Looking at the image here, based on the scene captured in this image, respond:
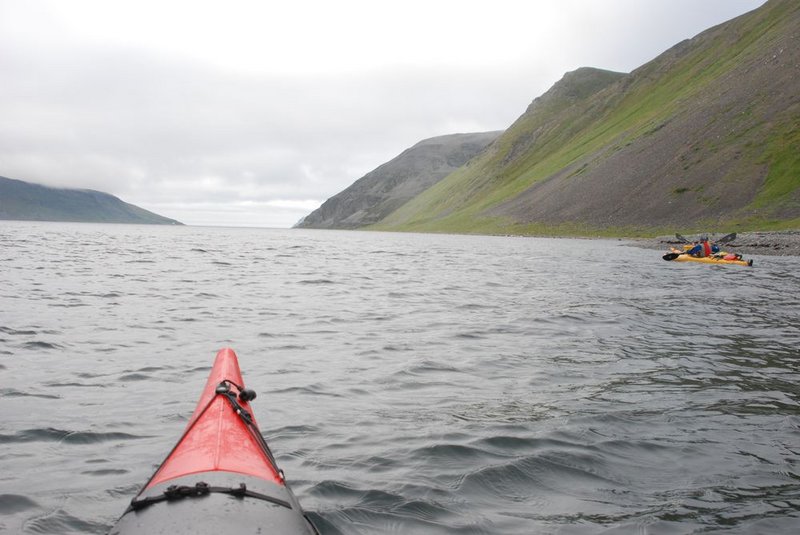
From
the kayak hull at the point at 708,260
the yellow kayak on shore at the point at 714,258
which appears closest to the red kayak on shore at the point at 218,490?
the yellow kayak on shore at the point at 714,258

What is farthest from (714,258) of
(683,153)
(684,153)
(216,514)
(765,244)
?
(683,153)

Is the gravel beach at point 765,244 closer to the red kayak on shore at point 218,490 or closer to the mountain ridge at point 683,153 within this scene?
the mountain ridge at point 683,153

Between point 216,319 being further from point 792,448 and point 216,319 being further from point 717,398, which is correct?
point 792,448

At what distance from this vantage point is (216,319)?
18188mm

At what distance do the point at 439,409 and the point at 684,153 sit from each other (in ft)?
366

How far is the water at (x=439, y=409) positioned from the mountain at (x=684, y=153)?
75.1m

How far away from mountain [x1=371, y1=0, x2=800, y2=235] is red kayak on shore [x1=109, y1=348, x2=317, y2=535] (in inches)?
3382

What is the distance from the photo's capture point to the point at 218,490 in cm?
452

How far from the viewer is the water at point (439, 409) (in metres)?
6.47

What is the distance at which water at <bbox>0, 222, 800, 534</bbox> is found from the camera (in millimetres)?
6469

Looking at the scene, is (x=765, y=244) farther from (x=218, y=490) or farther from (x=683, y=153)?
(x=218, y=490)

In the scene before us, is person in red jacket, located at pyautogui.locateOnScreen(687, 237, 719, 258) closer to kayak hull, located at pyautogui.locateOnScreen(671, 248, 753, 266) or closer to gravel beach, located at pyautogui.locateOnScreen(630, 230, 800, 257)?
kayak hull, located at pyautogui.locateOnScreen(671, 248, 753, 266)

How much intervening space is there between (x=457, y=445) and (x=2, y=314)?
15577 millimetres

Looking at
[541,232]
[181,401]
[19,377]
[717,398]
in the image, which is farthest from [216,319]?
[541,232]
